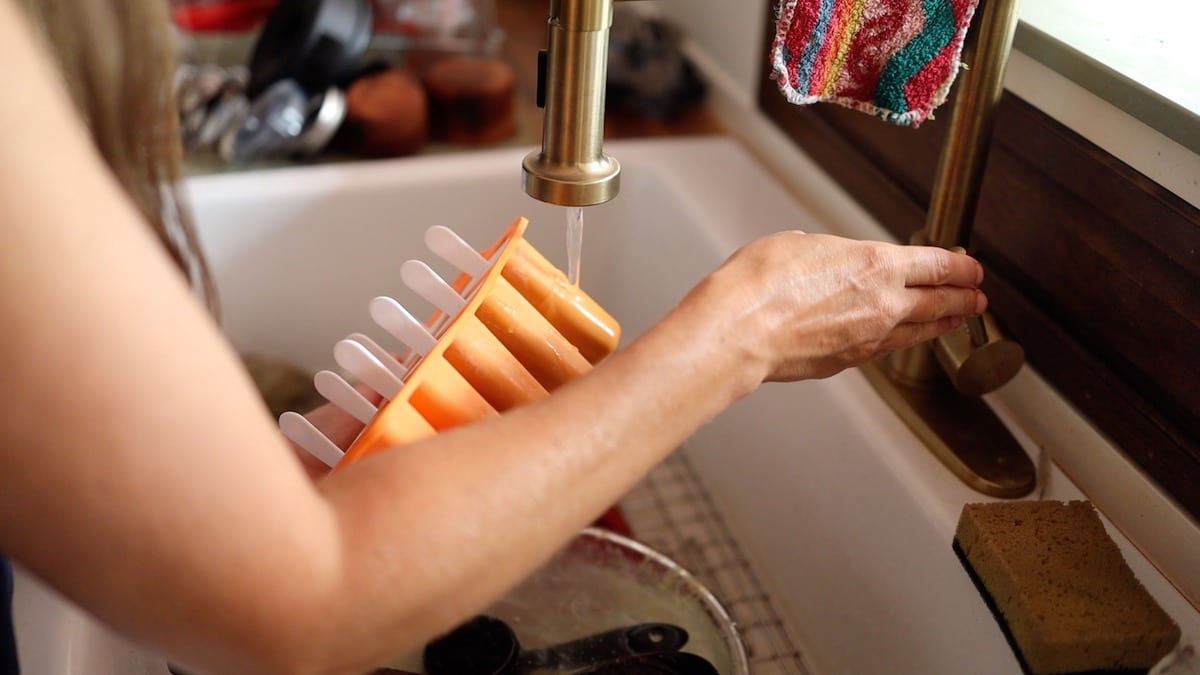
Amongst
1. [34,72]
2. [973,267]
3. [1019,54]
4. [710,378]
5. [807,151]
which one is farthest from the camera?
[807,151]

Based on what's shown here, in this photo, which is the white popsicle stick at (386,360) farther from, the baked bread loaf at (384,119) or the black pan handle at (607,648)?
the baked bread loaf at (384,119)

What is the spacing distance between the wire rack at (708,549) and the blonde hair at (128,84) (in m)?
0.39

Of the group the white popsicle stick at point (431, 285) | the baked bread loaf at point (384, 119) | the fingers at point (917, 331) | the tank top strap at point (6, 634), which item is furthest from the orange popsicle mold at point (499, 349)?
the baked bread loaf at point (384, 119)

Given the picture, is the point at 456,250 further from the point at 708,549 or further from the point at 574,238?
the point at 708,549

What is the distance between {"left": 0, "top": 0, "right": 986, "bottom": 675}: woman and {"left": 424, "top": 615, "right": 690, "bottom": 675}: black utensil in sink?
9.1 inches

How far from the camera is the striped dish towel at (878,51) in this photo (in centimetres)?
50

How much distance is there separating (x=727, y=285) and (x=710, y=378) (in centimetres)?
5

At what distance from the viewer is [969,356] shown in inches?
23.0

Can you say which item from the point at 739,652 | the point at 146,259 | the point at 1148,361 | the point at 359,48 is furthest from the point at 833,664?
the point at 359,48

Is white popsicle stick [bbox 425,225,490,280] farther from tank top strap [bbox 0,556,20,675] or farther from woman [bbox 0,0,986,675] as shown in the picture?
tank top strap [bbox 0,556,20,675]

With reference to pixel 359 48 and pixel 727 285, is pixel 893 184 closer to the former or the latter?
pixel 727 285

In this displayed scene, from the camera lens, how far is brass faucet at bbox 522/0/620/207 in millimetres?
441

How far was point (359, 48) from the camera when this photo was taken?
1.01 meters

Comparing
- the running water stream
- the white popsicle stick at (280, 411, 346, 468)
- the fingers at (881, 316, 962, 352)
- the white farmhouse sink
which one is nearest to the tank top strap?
the white farmhouse sink
